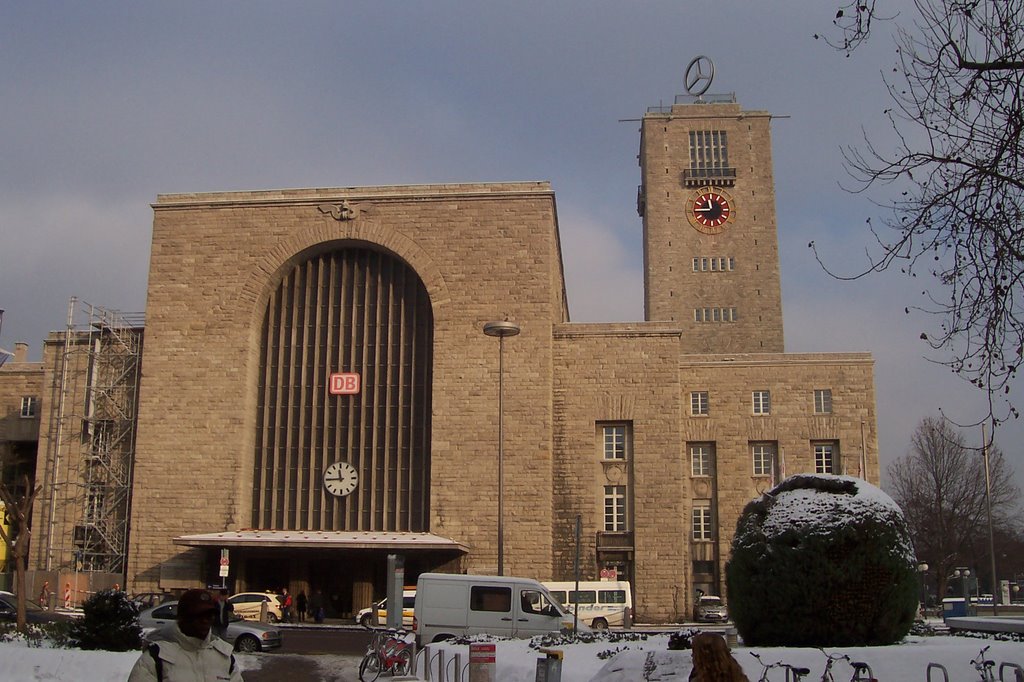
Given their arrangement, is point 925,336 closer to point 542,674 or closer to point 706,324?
point 542,674

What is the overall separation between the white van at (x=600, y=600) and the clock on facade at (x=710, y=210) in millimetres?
36424

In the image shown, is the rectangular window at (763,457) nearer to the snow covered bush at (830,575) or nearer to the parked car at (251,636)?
the parked car at (251,636)

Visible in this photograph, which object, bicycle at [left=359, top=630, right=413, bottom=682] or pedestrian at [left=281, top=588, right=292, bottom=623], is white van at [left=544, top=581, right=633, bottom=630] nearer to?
pedestrian at [left=281, top=588, right=292, bottom=623]

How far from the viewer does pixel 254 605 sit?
32.2 meters

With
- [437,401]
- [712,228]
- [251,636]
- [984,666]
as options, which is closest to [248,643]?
[251,636]

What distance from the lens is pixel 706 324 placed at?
212 ft

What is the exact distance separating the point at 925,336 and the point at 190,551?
32.2m

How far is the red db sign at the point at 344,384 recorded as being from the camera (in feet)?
127

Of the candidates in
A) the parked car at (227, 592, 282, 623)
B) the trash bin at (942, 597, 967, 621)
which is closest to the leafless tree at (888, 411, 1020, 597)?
the trash bin at (942, 597, 967, 621)

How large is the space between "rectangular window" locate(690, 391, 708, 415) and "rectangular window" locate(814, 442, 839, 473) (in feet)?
15.8

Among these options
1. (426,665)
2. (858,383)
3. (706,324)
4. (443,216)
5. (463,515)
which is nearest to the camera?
(426,665)

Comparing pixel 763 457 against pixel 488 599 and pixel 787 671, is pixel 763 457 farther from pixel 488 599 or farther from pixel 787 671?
pixel 787 671

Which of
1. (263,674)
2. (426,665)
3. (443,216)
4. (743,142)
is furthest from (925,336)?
(743,142)

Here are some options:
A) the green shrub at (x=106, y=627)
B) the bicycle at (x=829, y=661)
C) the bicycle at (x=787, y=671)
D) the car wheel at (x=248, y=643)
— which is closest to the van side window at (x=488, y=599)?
the car wheel at (x=248, y=643)
